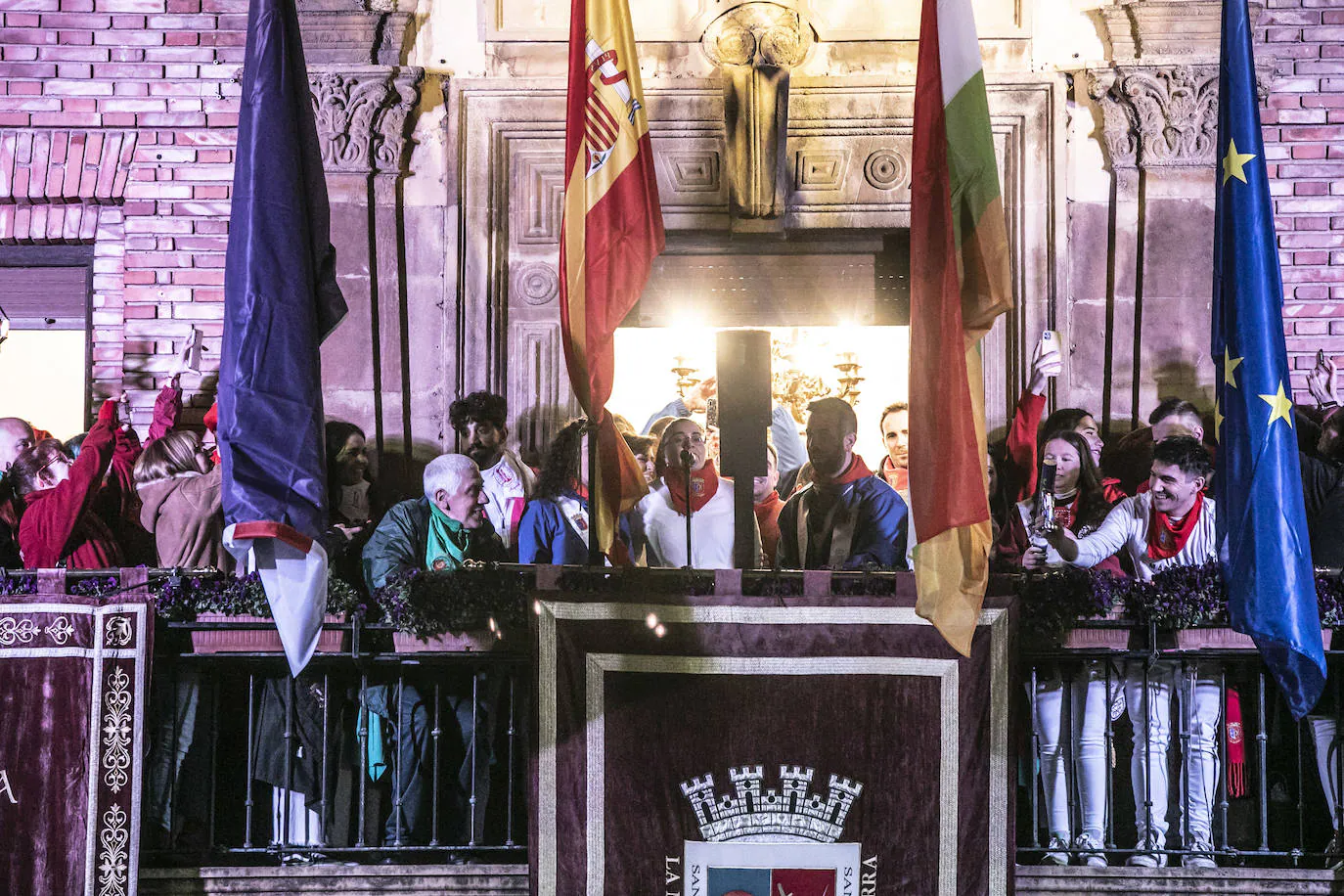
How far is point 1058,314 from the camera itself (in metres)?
8.94

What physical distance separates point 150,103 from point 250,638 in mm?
4416

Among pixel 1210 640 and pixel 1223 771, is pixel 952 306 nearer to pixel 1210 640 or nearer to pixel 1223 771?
pixel 1210 640

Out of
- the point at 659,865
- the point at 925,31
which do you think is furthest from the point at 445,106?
the point at 659,865

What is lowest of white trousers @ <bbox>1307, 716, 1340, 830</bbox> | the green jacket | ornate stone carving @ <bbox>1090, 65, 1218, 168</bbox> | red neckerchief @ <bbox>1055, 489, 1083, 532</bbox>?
white trousers @ <bbox>1307, 716, 1340, 830</bbox>

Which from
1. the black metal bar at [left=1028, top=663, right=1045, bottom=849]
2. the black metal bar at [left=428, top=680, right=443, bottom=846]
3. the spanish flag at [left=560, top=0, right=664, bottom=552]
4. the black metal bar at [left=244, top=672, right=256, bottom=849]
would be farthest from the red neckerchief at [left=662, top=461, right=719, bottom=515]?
the black metal bar at [left=244, top=672, right=256, bottom=849]

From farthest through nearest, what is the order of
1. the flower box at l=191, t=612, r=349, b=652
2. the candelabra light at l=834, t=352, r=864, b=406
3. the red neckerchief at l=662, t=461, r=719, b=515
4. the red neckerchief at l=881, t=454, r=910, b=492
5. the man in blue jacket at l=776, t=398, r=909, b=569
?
1. the candelabra light at l=834, t=352, r=864, b=406
2. the red neckerchief at l=881, t=454, r=910, b=492
3. the red neckerchief at l=662, t=461, r=719, b=515
4. the man in blue jacket at l=776, t=398, r=909, b=569
5. the flower box at l=191, t=612, r=349, b=652

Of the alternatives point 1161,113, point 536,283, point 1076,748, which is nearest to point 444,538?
point 536,283

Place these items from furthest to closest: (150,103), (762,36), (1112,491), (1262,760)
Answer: (150,103) → (762,36) → (1112,491) → (1262,760)

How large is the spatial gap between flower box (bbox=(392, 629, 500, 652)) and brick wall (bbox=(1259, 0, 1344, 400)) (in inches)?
211

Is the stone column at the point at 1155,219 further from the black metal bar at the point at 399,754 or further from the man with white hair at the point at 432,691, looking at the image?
the black metal bar at the point at 399,754

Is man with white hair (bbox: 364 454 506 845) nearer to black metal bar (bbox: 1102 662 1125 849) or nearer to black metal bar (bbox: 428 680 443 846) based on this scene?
black metal bar (bbox: 428 680 443 846)

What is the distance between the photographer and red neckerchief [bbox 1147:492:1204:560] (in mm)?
6820

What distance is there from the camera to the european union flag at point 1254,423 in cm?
603

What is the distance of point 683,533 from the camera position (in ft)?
23.6
